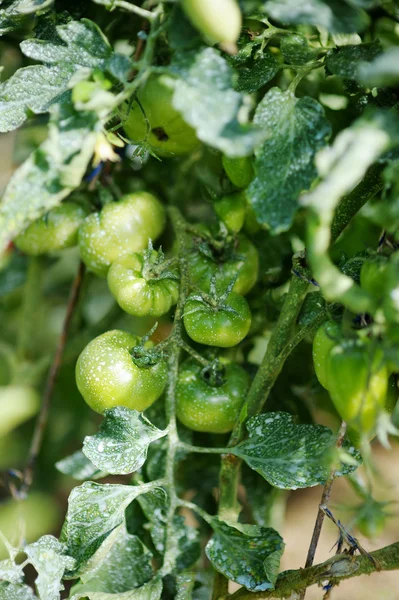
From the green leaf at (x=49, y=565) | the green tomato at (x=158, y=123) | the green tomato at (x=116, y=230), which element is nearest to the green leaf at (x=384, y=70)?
the green tomato at (x=158, y=123)

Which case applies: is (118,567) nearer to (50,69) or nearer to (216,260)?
(216,260)

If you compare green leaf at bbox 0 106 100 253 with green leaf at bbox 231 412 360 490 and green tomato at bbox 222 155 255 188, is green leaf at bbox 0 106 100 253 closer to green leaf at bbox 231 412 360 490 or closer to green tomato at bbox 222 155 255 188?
green tomato at bbox 222 155 255 188

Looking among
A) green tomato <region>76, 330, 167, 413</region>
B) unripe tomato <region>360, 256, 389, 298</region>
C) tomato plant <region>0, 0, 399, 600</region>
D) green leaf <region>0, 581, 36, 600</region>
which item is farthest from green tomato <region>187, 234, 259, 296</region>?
green leaf <region>0, 581, 36, 600</region>

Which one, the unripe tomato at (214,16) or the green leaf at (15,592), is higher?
the unripe tomato at (214,16)

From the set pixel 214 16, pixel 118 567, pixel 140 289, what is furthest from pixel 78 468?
pixel 214 16

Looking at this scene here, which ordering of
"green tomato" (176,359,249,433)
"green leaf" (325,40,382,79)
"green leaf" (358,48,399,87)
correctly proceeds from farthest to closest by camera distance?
"green tomato" (176,359,249,433) → "green leaf" (325,40,382,79) → "green leaf" (358,48,399,87)

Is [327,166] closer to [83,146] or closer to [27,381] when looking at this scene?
[83,146]

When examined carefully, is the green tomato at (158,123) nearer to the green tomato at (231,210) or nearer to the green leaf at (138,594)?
the green tomato at (231,210)

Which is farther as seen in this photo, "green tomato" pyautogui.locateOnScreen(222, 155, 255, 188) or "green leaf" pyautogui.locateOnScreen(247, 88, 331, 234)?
"green tomato" pyautogui.locateOnScreen(222, 155, 255, 188)
